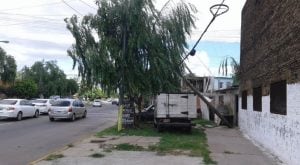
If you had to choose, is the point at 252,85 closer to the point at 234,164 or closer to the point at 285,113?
the point at 285,113

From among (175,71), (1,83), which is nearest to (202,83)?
(1,83)

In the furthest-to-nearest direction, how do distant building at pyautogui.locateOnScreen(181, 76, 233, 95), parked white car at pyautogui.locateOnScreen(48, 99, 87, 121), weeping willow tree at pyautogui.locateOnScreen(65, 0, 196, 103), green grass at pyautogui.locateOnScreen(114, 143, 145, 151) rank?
distant building at pyautogui.locateOnScreen(181, 76, 233, 95)
parked white car at pyautogui.locateOnScreen(48, 99, 87, 121)
weeping willow tree at pyautogui.locateOnScreen(65, 0, 196, 103)
green grass at pyautogui.locateOnScreen(114, 143, 145, 151)

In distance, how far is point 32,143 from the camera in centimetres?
1684

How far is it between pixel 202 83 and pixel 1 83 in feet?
105

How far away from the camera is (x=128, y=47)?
2272cm

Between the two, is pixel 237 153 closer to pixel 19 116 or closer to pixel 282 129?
pixel 282 129

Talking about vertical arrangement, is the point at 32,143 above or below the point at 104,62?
below

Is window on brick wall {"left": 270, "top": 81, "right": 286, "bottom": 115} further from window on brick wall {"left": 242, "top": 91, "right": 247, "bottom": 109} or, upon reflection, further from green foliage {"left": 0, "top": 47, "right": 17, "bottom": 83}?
green foliage {"left": 0, "top": 47, "right": 17, "bottom": 83}

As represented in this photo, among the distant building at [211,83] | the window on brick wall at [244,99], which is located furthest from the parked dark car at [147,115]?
the distant building at [211,83]

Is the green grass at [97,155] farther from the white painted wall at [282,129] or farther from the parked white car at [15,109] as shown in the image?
the parked white car at [15,109]

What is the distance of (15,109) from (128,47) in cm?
1097

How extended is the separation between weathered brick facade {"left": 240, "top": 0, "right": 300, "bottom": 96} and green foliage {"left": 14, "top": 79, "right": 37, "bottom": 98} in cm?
5264

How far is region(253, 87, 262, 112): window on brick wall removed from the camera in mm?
18636

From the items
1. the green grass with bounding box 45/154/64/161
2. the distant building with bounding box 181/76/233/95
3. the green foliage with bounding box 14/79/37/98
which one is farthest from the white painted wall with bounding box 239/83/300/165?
the green foliage with bounding box 14/79/37/98
